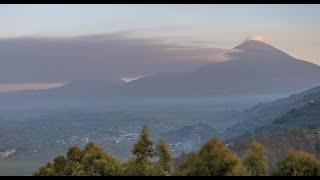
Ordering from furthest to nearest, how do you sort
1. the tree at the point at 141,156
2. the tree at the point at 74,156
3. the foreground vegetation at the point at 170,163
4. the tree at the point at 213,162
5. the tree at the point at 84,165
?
the tree at the point at 74,156 < the tree at the point at 84,165 < the tree at the point at 141,156 < the foreground vegetation at the point at 170,163 < the tree at the point at 213,162

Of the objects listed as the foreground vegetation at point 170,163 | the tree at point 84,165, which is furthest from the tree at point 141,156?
the tree at point 84,165

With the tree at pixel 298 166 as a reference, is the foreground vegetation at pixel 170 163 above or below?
above

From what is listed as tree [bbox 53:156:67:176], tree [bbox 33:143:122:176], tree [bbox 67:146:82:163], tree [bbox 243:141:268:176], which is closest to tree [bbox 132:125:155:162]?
tree [bbox 33:143:122:176]

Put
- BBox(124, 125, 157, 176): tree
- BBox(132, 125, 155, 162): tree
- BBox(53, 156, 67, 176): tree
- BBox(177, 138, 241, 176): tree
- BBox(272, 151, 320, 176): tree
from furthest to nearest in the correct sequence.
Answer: BBox(53, 156, 67, 176): tree
BBox(132, 125, 155, 162): tree
BBox(124, 125, 157, 176): tree
BBox(272, 151, 320, 176): tree
BBox(177, 138, 241, 176): tree

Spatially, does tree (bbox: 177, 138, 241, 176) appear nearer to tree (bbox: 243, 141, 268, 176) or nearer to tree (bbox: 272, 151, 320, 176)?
tree (bbox: 243, 141, 268, 176)

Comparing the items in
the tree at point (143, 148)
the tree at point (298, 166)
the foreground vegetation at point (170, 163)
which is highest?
the tree at point (143, 148)

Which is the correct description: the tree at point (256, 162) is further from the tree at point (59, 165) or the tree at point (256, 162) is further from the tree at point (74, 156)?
the tree at point (59, 165)

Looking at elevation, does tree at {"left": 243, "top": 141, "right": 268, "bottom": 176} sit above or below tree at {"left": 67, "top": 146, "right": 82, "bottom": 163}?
below

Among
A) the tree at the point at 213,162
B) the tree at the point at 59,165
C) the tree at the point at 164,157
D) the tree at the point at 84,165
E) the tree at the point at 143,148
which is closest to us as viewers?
the tree at the point at 213,162
